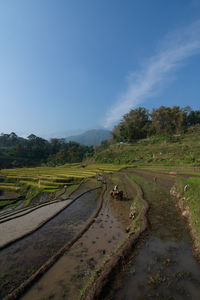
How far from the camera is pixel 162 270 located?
5645mm

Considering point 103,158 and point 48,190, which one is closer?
point 48,190

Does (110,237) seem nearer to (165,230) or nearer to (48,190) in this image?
(165,230)

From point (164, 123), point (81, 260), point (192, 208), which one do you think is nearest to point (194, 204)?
point (192, 208)

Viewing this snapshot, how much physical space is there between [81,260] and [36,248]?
3.24m

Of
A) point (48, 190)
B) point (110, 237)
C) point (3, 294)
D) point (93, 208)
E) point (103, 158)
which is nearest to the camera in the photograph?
point (3, 294)

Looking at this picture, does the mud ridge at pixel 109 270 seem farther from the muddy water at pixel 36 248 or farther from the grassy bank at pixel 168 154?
the grassy bank at pixel 168 154

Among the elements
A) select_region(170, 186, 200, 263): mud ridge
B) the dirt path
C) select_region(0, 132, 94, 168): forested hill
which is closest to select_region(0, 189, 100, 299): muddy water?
the dirt path

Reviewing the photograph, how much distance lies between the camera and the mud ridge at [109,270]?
4820mm

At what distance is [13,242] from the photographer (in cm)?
923

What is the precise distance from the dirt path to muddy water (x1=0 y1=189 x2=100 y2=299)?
3.46 feet

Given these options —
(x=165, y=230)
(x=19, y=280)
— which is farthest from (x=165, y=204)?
(x=19, y=280)

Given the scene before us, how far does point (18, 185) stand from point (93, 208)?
23990 mm

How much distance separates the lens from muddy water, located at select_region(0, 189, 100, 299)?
6480 millimetres

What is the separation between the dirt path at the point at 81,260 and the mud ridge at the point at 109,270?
26.8 inches
